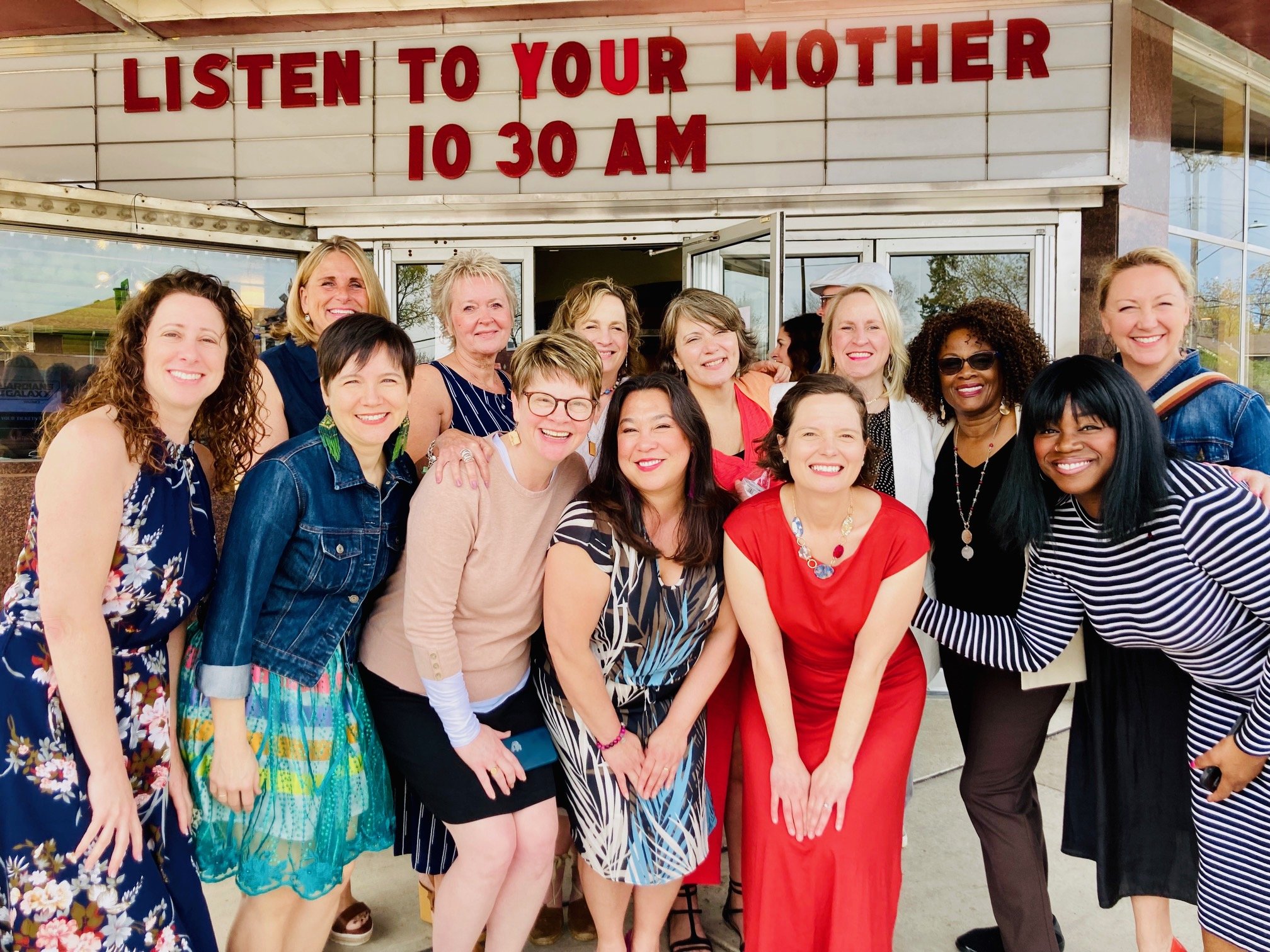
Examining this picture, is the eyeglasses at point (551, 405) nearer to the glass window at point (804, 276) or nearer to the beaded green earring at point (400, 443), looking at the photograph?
the beaded green earring at point (400, 443)

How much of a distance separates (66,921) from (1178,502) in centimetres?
288

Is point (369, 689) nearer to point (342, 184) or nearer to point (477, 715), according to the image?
point (477, 715)

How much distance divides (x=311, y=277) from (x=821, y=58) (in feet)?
15.5

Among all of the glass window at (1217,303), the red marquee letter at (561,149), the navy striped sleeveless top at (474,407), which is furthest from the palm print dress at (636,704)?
the glass window at (1217,303)

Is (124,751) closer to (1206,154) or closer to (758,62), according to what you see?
(758,62)

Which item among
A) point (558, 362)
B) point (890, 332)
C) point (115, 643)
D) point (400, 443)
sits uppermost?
point (890, 332)

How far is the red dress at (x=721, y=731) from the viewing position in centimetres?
273

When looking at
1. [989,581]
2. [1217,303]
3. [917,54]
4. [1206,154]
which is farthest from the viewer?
[1217,303]

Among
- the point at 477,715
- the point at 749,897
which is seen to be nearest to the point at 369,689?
the point at 477,715

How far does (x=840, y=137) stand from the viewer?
6227 mm

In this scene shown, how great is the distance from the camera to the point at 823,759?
2.52 metres

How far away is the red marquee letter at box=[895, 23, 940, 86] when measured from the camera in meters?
6.09

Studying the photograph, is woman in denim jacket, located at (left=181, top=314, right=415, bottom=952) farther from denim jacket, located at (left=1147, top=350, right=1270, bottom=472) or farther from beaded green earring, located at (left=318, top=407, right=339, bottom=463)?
denim jacket, located at (left=1147, top=350, right=1270, bottom=472)

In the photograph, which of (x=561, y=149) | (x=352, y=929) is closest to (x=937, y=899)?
(x=352, y=929)
